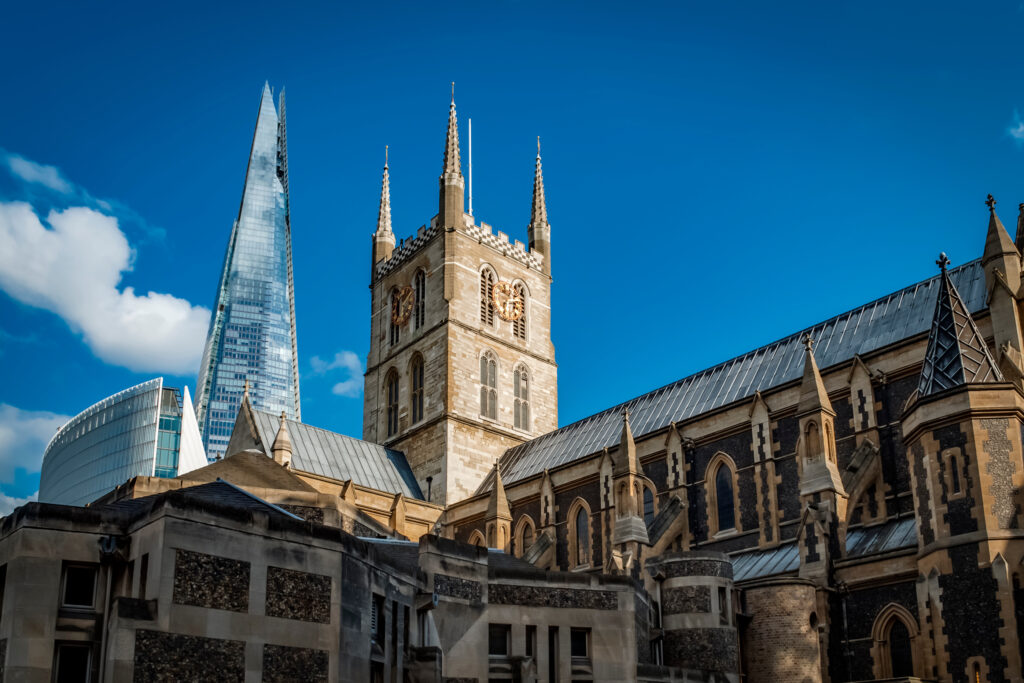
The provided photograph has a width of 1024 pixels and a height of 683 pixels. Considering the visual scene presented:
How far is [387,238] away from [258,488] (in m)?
34.6

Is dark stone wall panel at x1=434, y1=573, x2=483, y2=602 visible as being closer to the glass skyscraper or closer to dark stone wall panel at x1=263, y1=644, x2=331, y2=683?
dark stone wall panel at x1=263, y1=644, x2=331, y2=683

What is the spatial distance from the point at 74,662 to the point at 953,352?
72.2ft

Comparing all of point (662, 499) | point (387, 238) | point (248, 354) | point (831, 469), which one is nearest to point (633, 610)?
point (831, 469)

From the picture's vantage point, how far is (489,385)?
54.0 meters

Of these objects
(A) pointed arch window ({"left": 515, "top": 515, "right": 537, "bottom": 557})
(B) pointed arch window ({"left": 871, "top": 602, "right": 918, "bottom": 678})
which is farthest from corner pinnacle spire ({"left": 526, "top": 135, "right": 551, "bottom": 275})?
(B) pointed arch window ({"left": 871, "top": 602, "right": 918, "bottom": 678})

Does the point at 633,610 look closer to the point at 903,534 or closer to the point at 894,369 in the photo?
the point at 903,534

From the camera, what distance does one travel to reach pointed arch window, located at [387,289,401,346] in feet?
188

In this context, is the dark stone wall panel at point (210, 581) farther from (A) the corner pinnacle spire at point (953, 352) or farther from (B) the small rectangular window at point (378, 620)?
(A) the corner pinnacle spire at point (953, 352)

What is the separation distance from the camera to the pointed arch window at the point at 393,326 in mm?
57188

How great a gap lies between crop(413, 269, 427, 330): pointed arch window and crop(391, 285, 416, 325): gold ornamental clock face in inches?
12.4

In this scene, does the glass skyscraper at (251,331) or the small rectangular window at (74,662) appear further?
the glass skyscraper at (251,331)

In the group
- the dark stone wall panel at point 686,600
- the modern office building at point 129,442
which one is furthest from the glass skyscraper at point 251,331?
the dark stone wall panel at point 686,600

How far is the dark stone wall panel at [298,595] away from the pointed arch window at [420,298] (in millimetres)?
37009

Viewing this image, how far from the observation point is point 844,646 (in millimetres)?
28203
